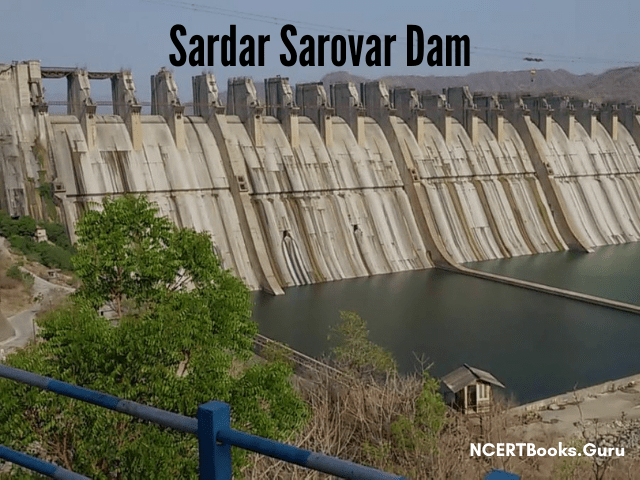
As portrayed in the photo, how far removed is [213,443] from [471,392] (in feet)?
35.9

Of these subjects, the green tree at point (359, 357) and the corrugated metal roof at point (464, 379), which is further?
the green tree at point (359, 357)

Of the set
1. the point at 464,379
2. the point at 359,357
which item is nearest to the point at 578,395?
the point at 464,379

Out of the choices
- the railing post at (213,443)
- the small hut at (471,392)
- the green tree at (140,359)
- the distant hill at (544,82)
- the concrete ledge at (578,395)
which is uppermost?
the distant hill at (544,82)

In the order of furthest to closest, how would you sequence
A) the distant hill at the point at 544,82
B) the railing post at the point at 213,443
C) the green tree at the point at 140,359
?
the distant hill at the point at 544,82 < the green tree at the point at 140,359 < the railing post at the point at 213,443

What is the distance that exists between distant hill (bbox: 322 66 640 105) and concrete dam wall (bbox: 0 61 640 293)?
6167cm

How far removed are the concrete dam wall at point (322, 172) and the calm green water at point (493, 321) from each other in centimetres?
164

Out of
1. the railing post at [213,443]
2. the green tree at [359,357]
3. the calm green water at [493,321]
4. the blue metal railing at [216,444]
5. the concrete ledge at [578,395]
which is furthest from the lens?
the calm green water at [493,321]

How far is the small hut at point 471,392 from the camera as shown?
12.7 metres

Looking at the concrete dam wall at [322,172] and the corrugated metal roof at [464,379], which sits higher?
the concrete dam wall at [322,172]

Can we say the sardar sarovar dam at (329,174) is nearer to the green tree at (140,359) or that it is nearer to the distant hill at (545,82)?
the green tree at (140,359)

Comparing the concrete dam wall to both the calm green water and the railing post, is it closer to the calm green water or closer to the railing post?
the calm green water

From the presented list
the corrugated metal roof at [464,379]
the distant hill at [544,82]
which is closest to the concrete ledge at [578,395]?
the corrugated metal roof at [464,379]

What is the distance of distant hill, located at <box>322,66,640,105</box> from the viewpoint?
103144mm

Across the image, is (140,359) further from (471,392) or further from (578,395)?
(578,395)
